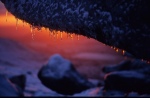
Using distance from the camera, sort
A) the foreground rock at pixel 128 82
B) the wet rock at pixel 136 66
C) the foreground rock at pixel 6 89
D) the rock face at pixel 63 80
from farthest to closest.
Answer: the rock face at pixel 63 80
the wet rock at pixel 136 66
the foreground rock at pixel 128 82
the foreground rock at pixel 6 89

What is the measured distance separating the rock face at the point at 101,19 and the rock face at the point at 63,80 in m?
8.80

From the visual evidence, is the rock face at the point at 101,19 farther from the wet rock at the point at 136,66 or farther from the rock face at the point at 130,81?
the wet rock at the point at 136,66

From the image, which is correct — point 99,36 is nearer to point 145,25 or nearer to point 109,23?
point 109,23

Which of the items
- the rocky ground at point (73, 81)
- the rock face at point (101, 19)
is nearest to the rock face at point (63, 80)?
the rocky ground at point (73, 81)

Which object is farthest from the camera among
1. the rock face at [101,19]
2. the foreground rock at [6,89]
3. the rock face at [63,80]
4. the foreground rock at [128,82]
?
the rock face at [63,80]

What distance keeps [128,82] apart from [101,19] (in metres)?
6.42

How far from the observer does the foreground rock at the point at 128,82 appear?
→ 749 centimetres

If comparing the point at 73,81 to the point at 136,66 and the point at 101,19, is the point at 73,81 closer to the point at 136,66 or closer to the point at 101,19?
the point at 136,66

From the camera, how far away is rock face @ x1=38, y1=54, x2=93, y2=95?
1052 cm

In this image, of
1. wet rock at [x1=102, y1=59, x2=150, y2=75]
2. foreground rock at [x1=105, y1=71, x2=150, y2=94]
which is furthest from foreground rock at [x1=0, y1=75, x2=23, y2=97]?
wet rock at [x1=102, y1=59, x2=150, y2=75]

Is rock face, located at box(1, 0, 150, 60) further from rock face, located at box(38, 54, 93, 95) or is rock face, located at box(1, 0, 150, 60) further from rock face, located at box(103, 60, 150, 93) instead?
rock face, located at box(38, 54, 93, 95)

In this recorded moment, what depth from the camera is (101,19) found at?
156 cm

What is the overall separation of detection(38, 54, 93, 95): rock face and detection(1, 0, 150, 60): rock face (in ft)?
28.9

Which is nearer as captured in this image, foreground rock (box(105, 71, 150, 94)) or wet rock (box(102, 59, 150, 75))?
foreground rock (box(105, 71, 150, 94))
